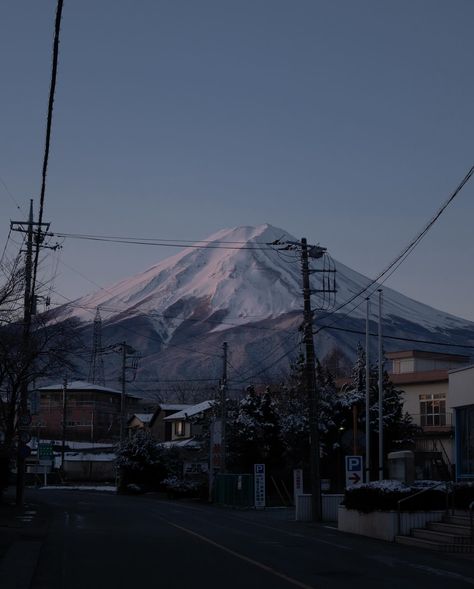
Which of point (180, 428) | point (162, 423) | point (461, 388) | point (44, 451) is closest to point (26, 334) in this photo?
point (461, 388)

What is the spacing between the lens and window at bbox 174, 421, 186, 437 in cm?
8700

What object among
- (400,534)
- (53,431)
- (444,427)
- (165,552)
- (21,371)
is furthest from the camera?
(53,431)

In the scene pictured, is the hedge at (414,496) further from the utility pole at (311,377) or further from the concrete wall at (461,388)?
the utility pole at (311,377)

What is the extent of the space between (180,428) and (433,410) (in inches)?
1216

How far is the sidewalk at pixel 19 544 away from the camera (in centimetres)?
1455

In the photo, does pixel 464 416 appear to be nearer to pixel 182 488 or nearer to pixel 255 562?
pixel 255 562

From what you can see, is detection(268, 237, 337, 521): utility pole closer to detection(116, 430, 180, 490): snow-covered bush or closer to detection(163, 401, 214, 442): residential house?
detection(116, 430, 180, 490): snow-covered bush

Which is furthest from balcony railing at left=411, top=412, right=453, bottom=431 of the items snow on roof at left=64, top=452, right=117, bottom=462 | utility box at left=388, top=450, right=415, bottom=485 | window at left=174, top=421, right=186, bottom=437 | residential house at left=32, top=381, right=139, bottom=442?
residential house at left=32, top=381, right=139, bottom=442

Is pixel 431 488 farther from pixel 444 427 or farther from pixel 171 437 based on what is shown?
pixel 171 437

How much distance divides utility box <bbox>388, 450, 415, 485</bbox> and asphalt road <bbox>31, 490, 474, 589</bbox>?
307 centimetres

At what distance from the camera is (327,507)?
37.1 metres

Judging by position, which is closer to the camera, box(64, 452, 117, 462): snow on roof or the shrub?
the shrub

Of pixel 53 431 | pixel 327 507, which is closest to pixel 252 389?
pixel 327 507

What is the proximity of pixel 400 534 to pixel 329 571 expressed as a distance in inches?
396
